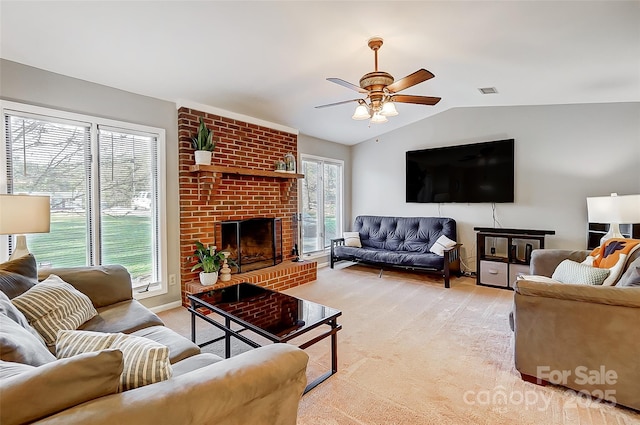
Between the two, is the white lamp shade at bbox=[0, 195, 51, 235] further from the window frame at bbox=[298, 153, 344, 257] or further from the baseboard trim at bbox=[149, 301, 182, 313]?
the window frame at bbox=[298, 153, 344, 257]

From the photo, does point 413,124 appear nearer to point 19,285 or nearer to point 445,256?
point 445,256

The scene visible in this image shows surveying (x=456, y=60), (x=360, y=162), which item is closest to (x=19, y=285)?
(x=456, y=60)

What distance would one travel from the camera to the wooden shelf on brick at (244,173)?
345 centimetres

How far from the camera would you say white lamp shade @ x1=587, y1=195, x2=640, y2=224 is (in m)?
2.81

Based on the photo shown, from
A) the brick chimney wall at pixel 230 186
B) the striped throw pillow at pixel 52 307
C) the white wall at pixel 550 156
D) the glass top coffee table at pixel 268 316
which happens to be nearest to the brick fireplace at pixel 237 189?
the brick chimney wall at pixel 230 186

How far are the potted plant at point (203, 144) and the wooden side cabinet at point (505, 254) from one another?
3.74 metres

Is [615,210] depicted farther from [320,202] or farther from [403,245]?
[320,202]

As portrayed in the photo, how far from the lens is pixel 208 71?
285 cm

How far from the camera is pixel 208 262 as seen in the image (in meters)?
3.42

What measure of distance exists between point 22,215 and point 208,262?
A: 167 centimetres

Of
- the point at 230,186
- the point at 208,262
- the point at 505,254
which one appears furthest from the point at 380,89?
the point at 505,254

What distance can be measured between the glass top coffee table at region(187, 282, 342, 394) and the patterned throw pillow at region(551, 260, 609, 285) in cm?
180

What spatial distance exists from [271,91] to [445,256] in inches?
123

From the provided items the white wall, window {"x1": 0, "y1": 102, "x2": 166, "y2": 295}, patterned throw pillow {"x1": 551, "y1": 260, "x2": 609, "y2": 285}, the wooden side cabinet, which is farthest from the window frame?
patterned throw pillow {"x1": 551, "y1": 260, "x2": 609, "y2": 285}
